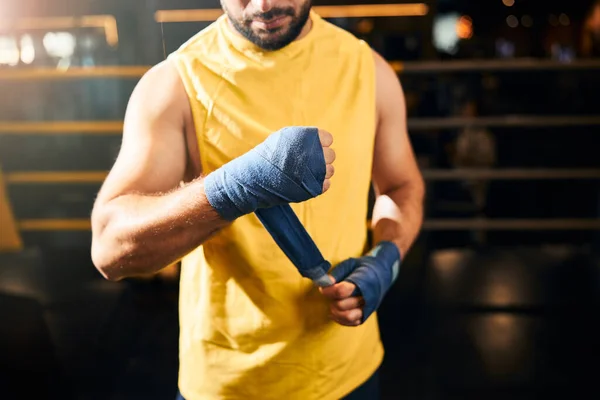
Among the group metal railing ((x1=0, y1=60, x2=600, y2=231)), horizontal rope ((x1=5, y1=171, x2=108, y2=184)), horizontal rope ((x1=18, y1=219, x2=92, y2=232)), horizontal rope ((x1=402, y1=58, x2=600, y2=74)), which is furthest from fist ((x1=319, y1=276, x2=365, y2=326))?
horizontal rope ((x1=402, y1=58, x2=600, y2=74))

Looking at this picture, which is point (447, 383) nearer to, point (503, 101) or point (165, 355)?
point (165, 355)

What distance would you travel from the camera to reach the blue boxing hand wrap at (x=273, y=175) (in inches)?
23.3

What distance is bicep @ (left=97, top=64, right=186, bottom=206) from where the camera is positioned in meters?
0.73

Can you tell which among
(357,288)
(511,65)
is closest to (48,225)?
(357,288)

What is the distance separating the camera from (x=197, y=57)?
78 centimetres

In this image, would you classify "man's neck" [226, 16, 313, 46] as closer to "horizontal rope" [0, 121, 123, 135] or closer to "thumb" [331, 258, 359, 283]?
"thumb" [331, 258, 359, 283]

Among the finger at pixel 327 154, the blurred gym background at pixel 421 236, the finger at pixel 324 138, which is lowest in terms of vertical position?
the blurred gym background at pixel 421 236

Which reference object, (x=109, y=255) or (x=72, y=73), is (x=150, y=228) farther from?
(x=72, y=73)

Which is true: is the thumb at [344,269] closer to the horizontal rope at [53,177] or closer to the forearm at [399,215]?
the forearm at [399,215]

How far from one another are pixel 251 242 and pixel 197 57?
11.2 inches

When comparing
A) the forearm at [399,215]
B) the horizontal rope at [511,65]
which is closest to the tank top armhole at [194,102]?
the forearm at [399,215]

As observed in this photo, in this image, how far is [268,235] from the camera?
0.81m

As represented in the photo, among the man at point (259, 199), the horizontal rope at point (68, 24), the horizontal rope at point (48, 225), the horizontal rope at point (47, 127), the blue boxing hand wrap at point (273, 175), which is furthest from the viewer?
the horizontal rope at point (48, 225)

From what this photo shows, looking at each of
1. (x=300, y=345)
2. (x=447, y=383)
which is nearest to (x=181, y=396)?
(x=300, y=345)
